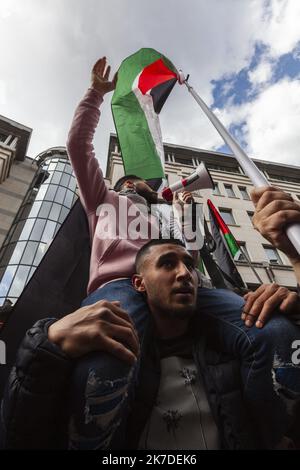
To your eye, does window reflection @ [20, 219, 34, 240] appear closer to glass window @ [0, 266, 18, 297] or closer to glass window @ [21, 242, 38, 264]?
glass window @ [21, 242, 38, 264]

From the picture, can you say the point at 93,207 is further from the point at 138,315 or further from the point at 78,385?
the point at 78,385

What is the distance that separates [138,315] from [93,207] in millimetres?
1356

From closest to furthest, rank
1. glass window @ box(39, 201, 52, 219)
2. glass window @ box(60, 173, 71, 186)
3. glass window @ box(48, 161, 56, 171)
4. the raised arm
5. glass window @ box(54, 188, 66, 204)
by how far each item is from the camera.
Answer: the raised arm, glass window @ box(39, 201, 52, 219), glass window @ box(54, 188, 66, 204), glass window @ box(60, 173, 71, 186), glass window @ box(48, 161, 56, 171)

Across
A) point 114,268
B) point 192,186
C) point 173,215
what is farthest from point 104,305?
point 192,186

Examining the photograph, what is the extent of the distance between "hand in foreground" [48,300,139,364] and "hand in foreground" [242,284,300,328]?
0.72m

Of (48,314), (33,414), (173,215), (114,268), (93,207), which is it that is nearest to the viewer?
(33,414)

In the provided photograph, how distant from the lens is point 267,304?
140 cm

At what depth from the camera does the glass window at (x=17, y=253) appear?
17.9 meters

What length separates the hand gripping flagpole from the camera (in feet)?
3.95

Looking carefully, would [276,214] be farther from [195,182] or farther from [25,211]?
[25,211]

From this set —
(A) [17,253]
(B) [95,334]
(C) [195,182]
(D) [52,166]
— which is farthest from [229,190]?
(B) [95,334]

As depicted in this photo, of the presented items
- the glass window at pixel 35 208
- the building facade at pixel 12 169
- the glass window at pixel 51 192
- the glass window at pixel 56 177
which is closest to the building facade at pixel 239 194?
the glass window at pixel 51 192

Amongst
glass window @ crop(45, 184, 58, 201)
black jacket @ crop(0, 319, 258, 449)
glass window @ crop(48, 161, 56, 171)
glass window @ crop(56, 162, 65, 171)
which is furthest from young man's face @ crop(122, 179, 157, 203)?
glass window @ crop(48, 161, 56, 171)

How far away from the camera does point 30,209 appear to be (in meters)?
21.2
